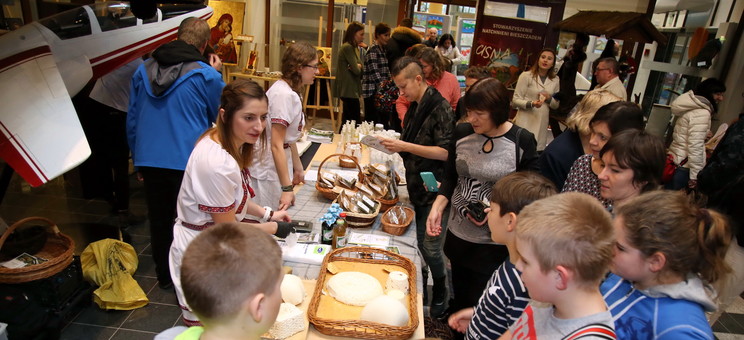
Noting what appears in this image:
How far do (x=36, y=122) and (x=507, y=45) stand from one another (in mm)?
6080

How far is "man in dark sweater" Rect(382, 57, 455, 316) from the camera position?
2.84 meters

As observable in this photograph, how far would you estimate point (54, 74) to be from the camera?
9.37 ft

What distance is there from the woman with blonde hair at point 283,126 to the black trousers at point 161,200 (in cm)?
56

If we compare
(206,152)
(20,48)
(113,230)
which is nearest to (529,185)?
(206,152)

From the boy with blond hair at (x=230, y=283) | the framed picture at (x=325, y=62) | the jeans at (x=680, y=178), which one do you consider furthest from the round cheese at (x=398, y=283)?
the framed picture at (x=325, y=62)

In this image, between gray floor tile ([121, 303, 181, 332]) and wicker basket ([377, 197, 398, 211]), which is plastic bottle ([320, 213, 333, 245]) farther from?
gray floor tile ([121, 303, 181, 332])

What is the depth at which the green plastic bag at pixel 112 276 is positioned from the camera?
2982 millimetres

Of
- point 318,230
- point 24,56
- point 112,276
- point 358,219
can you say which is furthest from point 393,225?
point 24,56

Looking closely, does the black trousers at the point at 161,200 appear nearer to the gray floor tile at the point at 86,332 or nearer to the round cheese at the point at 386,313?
the gray floor tile at the point at 86,332

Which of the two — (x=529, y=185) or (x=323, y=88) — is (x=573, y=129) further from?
(x=323, y=88)

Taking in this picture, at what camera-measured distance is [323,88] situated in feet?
27.4

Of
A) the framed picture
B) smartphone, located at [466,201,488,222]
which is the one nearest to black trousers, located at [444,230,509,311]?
smartphone, located at [466,201,488,222]

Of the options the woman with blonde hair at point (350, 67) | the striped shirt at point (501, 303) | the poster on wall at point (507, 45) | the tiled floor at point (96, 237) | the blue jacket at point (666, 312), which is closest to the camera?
the blue jacket at point (666, 312)

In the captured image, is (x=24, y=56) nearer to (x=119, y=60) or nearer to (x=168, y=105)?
(x=168, y=105)
